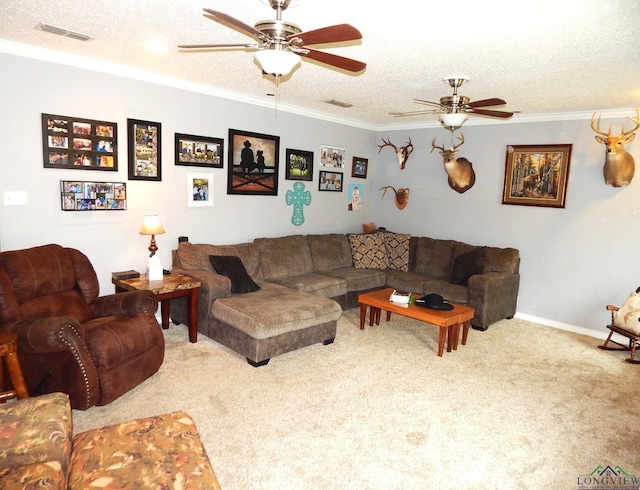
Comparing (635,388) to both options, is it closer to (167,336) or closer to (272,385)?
(272,385)

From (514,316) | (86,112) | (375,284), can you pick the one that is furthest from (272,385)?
(514,316)

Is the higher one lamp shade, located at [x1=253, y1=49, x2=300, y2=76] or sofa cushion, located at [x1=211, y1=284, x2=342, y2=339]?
lamp shade, located at [x1=253, y1=49, x2=300, y2=76]

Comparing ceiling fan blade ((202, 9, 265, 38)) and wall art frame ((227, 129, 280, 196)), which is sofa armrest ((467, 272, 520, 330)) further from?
ceiling fan blade ((202, 9, 265, 38))

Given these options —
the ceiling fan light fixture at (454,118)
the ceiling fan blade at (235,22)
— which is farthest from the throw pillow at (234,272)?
the ceiling fan blade at (235,22)

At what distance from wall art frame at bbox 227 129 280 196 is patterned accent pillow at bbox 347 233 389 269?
1356 mm

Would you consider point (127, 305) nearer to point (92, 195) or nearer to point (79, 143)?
point (92, 195)

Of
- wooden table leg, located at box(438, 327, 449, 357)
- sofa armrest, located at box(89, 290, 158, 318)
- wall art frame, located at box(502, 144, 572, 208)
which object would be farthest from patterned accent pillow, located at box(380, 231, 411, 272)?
sofa armrest, located at box(89, 290, 158, 318)

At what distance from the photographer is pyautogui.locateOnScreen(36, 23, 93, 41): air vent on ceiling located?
9.17 ft

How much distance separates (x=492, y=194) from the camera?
546 cm

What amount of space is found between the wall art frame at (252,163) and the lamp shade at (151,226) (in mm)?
1106

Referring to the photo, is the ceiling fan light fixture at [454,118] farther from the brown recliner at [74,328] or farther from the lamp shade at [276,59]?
the brown recliner at [74,328]

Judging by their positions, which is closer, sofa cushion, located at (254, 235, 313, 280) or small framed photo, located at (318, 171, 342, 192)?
sofa cushion, located at (254, 235, 313, 280)

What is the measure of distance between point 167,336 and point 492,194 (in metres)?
4.29

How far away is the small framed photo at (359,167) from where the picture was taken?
6336 mm
